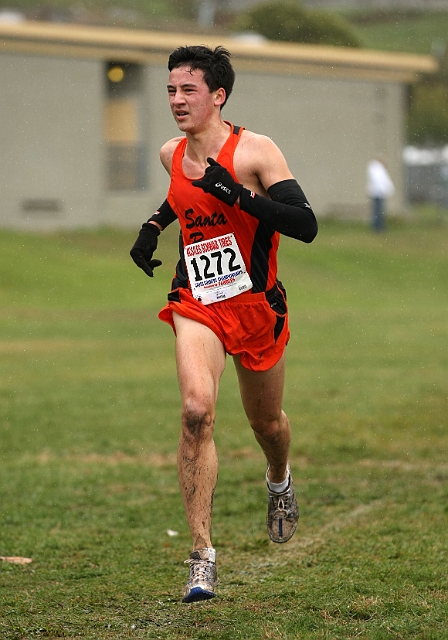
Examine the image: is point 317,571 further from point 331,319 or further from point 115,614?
point 331,319

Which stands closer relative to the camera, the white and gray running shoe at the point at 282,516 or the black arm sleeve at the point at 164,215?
the black arm sleeve at the point at 164,215

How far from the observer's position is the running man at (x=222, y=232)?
5.21 m

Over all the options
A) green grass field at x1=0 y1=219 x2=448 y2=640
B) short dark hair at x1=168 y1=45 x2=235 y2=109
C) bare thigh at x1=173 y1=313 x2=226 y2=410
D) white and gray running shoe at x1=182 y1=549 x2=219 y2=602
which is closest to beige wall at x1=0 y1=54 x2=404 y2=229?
green grass field at x1=0 y1=219 x2=448 y2=640

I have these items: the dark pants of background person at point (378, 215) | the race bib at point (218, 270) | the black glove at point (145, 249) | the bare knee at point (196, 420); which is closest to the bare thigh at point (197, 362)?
the bare knee at point (196, 420)

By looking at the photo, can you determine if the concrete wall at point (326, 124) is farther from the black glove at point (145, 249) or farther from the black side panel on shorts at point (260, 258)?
the black side panel on shorts at point (260, 258)

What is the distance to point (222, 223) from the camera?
17.9 ft

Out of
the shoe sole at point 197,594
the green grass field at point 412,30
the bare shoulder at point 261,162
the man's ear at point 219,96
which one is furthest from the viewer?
the green grass field at point 412,30

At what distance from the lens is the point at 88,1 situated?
6856 centimetres

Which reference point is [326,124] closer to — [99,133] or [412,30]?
[99,133]

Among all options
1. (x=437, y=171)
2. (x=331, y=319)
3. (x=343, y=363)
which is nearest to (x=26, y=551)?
(x=343, y=363)

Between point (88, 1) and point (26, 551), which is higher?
point (88, 1)

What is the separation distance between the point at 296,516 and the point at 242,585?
706 millimetres

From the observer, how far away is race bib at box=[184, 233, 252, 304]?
546 cm

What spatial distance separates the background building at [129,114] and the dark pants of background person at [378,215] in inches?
63.6
